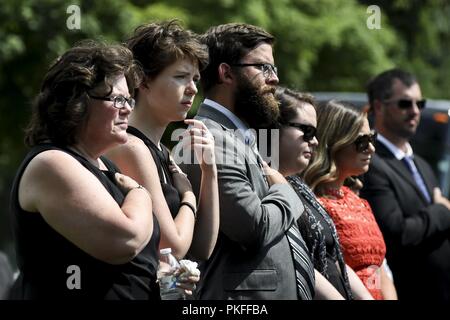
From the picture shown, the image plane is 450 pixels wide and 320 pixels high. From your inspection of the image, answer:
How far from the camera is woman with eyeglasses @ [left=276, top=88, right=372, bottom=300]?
5461mm

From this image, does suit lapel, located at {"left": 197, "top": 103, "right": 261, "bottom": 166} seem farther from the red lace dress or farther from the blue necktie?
the blue necktie

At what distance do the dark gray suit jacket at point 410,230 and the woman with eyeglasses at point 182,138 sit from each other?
2.42 metres

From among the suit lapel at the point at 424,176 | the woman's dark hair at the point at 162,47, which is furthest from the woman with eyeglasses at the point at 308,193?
the suit lapel at the point at 424,176

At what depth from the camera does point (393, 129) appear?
25.6 feet

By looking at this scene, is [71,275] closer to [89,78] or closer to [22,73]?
[89,78]

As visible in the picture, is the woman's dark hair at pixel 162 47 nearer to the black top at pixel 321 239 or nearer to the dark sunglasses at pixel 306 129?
the dark sunglasses at pixel 306 129

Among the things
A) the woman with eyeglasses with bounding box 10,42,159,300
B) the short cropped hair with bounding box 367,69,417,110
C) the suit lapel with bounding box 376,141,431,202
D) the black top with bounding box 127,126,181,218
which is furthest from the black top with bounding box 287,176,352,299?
the short cropped hair with bounding box 367,69,417,110

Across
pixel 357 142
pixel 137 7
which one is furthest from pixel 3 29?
pixel 357 142

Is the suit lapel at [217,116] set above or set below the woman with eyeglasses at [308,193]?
above

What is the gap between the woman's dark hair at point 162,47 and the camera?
189 inches

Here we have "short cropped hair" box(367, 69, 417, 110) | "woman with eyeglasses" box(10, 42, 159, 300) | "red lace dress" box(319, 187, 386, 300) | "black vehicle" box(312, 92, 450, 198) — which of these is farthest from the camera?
"black vehicle" box(312, 92, 450, 198)

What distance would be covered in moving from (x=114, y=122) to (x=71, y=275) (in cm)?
61

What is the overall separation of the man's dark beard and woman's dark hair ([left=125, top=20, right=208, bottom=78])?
0.38m

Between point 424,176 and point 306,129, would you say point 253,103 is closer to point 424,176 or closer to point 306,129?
point 306,129
